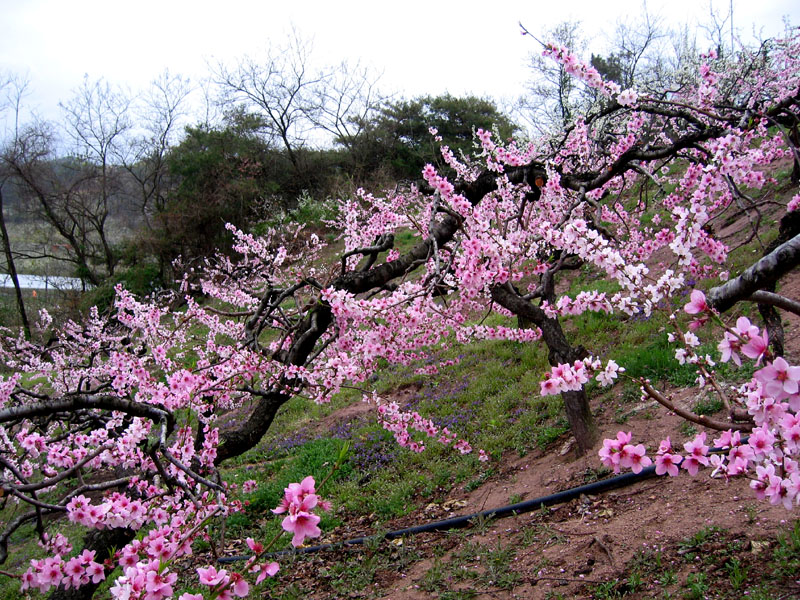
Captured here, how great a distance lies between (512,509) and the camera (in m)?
3.79

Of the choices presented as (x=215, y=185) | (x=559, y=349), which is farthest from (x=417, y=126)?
(x=559, y=349)

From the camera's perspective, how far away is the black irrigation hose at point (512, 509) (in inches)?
139

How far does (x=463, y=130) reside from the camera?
866 inches

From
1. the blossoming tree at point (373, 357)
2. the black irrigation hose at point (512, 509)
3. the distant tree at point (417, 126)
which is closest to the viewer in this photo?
the blossoming tree at point (373, 357)

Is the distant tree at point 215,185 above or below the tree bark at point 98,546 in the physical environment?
above

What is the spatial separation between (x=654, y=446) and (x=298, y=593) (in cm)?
287

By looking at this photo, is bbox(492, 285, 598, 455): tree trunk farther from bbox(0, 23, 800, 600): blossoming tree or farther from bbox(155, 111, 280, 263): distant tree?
bbox(155, 111, 280, 263): distant tree

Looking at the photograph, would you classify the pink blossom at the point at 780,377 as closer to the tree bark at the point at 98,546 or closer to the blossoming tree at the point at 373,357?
the blossoming tree at the point at 373,357

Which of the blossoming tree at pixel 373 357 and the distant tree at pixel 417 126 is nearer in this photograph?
the blossoming tree at pixel 373 357

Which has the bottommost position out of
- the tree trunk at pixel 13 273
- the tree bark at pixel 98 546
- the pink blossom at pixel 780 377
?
the tree bark at pixel 98 546

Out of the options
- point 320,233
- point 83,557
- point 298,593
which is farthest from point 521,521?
point 320,233

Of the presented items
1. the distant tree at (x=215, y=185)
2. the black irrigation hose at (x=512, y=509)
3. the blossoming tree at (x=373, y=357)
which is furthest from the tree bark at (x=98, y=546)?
the distant tree at (x=215, y=185)

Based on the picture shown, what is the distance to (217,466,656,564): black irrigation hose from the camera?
11.6 feet

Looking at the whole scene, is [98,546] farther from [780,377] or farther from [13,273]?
[13,273]
